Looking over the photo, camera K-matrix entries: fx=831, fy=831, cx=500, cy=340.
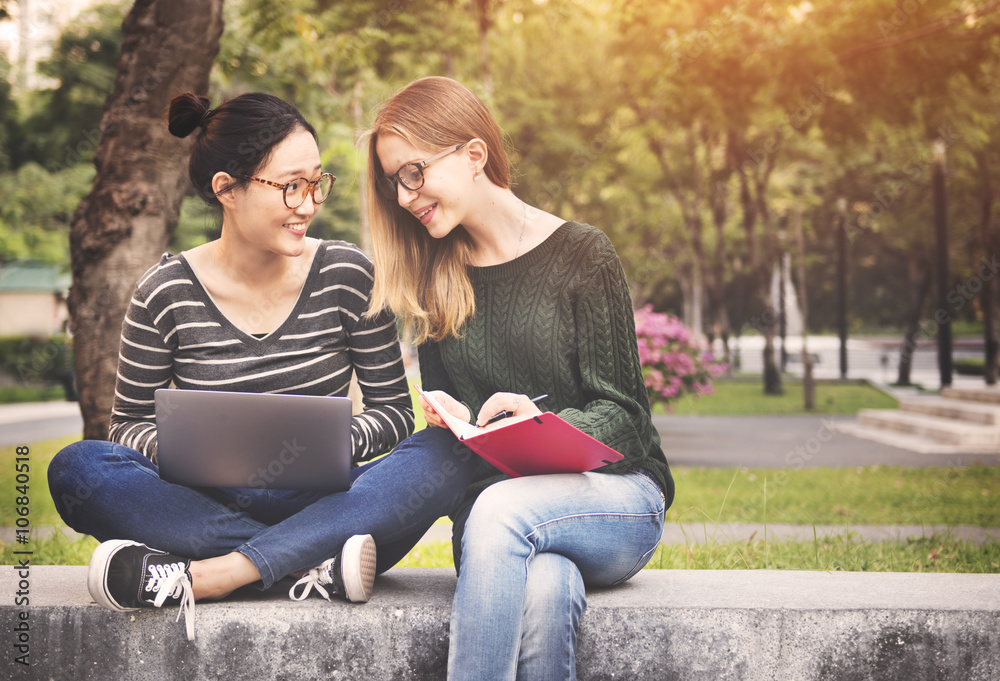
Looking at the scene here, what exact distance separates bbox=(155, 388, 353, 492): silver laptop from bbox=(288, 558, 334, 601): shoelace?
0.22 meters

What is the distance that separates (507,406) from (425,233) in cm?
81

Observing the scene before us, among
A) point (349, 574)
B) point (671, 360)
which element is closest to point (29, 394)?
point (671, 360)

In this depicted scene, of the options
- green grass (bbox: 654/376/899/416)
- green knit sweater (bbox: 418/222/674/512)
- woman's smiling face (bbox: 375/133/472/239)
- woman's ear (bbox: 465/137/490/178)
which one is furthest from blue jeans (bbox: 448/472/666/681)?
green grass (bbox: 654/376/899/416)

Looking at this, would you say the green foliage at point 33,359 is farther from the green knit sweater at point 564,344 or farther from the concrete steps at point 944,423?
the green knit sweater at point 564,344

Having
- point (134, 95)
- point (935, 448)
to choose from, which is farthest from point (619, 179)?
point (134, 95)

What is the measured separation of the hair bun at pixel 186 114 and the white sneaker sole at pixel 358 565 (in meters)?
1.32

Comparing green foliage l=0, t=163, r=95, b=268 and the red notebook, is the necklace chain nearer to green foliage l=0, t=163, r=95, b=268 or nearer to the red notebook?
the red notebook

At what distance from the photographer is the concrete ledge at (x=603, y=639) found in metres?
2.14

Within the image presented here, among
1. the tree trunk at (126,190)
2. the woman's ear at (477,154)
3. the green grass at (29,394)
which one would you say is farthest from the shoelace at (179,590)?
the green grass at (29,394)

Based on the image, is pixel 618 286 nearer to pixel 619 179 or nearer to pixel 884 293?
pixel 619 179

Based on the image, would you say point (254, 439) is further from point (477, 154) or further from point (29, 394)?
point (29, 394)

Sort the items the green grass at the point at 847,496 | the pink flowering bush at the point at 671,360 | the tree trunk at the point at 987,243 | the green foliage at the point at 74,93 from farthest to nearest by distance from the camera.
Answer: the tree trunk at the point at 987,243 → the green foliage at the point at 74,93 → the pink flowering bush at the point at 671,360 → the green grass at the point at 847,496

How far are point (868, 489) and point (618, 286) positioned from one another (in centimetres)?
549

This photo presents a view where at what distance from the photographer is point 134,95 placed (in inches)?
155
